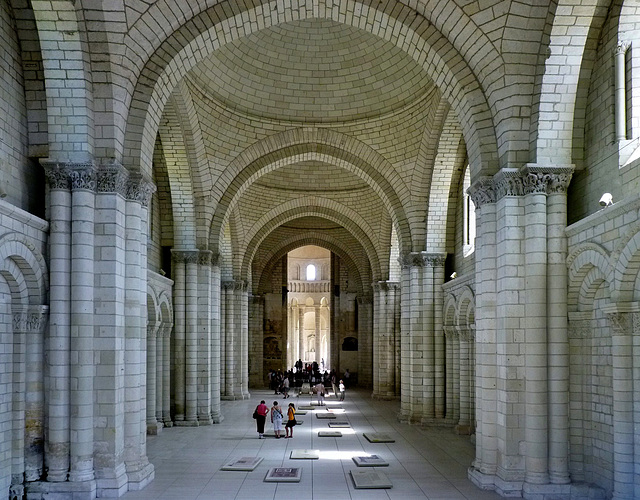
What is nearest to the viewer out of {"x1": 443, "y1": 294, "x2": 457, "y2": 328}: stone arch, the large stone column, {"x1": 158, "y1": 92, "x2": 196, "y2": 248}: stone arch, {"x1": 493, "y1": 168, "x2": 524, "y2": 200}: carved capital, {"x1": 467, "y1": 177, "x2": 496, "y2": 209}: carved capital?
{"x1": 493, "y1": 168, "x2": 524, "y2": 200}: carved capital

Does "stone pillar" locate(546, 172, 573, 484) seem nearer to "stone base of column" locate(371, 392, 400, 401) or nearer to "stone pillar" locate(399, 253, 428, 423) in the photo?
"stone pillar" locate(399, 253, 428, 423)

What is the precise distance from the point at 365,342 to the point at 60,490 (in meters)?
34.9

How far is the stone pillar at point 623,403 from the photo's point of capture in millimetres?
11398

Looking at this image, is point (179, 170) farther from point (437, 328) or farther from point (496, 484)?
point (496, 484)

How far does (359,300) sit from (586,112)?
33.3 metres

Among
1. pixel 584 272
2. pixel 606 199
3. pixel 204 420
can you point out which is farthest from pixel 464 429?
pixel 606 199

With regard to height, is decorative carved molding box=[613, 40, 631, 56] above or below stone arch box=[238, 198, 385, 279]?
above

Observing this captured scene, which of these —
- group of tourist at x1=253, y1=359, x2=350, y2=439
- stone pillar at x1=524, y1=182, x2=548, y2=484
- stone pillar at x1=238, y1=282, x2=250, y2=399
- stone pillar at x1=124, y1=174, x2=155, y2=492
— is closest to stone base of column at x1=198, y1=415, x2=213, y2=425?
group of tourist at x1=253, y1=359, x2=350, y2=439

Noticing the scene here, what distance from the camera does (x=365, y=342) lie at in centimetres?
4700

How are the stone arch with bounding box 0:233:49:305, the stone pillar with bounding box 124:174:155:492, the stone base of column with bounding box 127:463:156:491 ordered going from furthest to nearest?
the stone pillar with bounding box 124:174:155:492, the stone base of column with bounding box 127:463:156:491, the stone arch with bounding box 0:233:49:305

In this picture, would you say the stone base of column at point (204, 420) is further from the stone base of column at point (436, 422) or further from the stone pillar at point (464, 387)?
the stone pillar at point (464, 387)

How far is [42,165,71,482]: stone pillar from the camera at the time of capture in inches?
524

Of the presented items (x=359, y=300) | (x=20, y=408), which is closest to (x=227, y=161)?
(x=20, y=408)

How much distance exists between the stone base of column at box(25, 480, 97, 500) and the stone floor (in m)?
0.75
